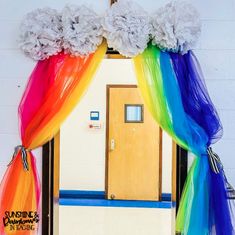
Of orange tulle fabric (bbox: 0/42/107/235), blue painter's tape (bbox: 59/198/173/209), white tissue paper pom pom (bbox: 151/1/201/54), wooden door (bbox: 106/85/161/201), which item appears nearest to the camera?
white tissue paper pom pom (bbox: 151/1/201/54)

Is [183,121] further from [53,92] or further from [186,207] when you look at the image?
[53,92]

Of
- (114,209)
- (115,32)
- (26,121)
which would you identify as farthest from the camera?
(114,209)

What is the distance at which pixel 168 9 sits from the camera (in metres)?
1.90

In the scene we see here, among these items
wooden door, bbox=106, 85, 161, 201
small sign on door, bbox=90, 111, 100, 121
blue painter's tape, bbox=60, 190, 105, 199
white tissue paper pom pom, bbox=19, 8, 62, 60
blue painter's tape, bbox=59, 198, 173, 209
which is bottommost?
blue painter's tape, bbox=59, 198, 173, 209

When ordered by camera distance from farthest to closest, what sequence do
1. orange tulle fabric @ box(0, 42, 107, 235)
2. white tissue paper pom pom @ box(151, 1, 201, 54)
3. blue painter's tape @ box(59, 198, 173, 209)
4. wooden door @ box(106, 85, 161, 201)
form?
wooden door @ box(106, 85, 161, 201), blue painter's tape @ box(59, 198, 173, 209), orange tulle fabric @ box(0, 42, 107, 235), white tissue paper pom pom @ box(151, 1, 201, 54)

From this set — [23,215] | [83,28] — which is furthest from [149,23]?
[23,215]

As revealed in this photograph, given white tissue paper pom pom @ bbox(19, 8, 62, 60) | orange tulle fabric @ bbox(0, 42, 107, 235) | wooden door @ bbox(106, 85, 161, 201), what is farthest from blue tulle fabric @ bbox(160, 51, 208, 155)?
wooden door @ bbox(106, 85, 161, 201)

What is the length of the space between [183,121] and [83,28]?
0.73 meters

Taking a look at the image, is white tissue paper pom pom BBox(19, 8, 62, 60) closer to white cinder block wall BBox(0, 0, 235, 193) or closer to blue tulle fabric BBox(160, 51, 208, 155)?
white cinder block wall BBox(0, 0, 235, 193)

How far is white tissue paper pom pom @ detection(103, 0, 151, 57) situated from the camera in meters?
1.89

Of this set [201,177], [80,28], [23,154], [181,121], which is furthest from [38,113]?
[201,177]

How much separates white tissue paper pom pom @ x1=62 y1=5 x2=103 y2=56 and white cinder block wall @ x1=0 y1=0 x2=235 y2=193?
5.5 inches

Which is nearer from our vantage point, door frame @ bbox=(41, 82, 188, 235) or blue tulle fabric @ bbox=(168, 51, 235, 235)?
blue tulle fabric @ bbox=(168, 51, 235, 235)

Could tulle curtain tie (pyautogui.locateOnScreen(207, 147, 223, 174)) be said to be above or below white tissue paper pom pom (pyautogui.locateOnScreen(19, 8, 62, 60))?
below
